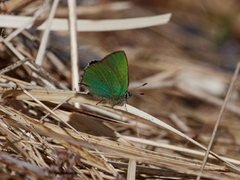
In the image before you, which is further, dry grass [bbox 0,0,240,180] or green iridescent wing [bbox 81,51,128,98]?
green iridescent wing [bbox 81,51,128,98]

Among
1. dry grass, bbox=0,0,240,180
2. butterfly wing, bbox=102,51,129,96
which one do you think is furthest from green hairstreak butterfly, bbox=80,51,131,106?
dry grass, bbox=0,0,240,180

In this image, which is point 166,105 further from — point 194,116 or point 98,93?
point 98,93

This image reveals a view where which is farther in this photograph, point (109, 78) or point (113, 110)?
point (113, 110)

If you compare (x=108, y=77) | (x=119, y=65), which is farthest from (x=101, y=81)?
(x=119, y=65)

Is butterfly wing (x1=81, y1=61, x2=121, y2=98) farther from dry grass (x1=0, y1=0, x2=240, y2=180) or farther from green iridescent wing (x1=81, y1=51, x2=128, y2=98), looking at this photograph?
dry grass (x1=0, y1=0, x2=240, y2=180)

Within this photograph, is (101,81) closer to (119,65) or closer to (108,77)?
(108,77)

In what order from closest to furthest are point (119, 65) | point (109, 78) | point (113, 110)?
point (119, 65) < point (109, 78) < point (113, 110)

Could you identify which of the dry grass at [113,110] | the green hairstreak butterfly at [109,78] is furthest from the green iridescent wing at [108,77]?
the dry grass at [113,110]
